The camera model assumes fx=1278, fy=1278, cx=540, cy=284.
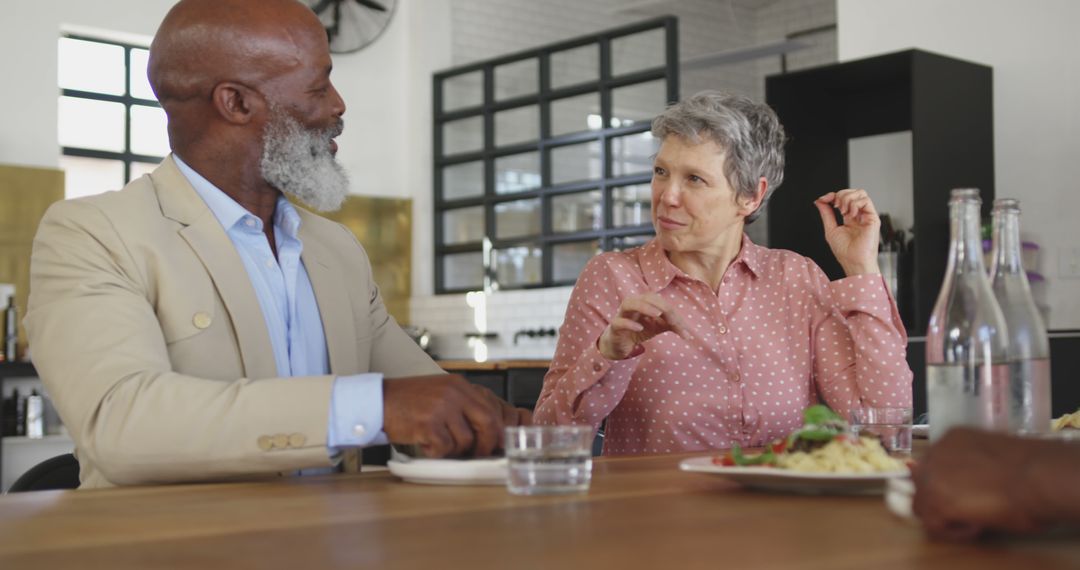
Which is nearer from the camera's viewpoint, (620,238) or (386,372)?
(386,372)

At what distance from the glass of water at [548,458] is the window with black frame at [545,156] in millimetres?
6600

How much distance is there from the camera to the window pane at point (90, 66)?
773 cm

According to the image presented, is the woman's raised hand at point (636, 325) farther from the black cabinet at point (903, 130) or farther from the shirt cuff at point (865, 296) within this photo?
the black cabinet at point (903, 130)

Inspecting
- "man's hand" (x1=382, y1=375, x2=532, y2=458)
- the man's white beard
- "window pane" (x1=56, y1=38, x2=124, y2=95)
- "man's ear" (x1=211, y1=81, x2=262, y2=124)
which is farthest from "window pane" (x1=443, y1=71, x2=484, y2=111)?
"man's hand" (x1=382, y1=375, x2=532, y2=458)

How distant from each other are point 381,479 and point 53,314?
515 millimetres

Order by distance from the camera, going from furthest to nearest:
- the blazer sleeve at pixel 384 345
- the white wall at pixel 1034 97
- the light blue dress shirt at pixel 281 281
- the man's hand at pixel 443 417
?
the white wall at pixel 1034 97, the blazer sleeve at pixel 384 345, the light blue dress shirt at pixel 281 281, the man's hand at pixel 443 417

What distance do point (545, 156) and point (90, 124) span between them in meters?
2.89

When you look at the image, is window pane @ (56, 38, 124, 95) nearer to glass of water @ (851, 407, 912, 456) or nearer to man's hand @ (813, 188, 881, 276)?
man's hand @ (813, 188, 881, 276)

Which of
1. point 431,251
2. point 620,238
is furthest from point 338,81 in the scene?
point 620,238

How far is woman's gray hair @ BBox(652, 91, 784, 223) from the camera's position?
248cm

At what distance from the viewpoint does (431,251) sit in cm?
937

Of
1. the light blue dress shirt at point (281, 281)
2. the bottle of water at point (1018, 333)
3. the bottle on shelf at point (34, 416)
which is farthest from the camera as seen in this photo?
the bottle on shelf at point (34, 416)

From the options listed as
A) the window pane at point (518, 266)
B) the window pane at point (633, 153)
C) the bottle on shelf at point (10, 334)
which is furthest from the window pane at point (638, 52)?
the bottle on shelf at point (10, 334)

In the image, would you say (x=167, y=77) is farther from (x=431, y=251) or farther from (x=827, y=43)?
(x=827, y=43)
